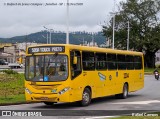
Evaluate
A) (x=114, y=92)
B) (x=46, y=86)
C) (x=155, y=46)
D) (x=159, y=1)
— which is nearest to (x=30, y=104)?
(x=46, y=86)

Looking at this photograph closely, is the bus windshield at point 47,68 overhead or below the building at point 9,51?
below

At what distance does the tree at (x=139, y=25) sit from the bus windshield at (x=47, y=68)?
62.1m

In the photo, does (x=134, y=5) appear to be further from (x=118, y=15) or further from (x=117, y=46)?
(x=117, y=46)

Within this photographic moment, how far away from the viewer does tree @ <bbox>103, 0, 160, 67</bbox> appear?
80500 millimetres

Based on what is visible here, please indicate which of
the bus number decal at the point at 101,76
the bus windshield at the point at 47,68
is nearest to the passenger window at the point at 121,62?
the bus number decal at the point at 101,76

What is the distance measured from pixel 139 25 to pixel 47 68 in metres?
66.0

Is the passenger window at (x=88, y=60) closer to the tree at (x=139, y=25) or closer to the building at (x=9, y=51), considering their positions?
the tree at (x=139, y=25)

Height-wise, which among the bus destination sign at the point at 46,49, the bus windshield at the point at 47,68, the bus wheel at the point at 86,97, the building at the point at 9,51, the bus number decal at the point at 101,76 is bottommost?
the bus wheel at the point at 86,97

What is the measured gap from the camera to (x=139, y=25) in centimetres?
8200

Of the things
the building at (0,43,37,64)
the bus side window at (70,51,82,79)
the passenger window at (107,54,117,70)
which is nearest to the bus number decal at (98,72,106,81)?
the passenger window at (107,54,117,70)

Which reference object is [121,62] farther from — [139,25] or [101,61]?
[139,25]

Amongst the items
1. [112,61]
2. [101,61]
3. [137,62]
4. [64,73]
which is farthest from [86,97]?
[137,62]

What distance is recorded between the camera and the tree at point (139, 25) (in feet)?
264

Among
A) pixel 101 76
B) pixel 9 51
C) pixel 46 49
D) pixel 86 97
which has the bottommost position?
pixel 86 97
